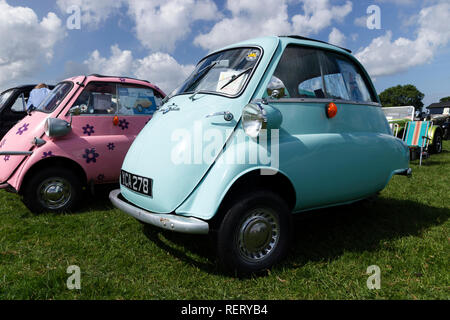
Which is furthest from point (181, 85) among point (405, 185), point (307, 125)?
point (405, 185)

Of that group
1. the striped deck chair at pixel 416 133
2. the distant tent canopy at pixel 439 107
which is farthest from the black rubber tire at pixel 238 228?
the distant tent canopy at pixel 439 107

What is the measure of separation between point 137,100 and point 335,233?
3.69 metres

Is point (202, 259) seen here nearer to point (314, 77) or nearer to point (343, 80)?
point (314, 77)

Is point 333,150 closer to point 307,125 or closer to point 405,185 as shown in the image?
point 307,125

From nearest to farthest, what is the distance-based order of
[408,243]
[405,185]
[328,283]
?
[328,283] < [408,243] < [405,185]

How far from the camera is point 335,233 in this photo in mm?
3701

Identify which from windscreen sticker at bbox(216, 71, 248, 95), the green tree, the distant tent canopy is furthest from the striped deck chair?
the distant tent canopy

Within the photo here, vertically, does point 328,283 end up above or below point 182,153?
below

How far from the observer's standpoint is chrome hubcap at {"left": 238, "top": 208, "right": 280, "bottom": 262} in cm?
262

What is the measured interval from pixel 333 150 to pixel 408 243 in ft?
4.46

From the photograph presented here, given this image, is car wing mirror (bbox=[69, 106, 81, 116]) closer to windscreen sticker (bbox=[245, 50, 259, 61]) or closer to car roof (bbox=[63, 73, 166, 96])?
car roof (bbox=[63, 73, 166, 96])

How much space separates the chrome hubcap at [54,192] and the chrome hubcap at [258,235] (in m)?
2.94
